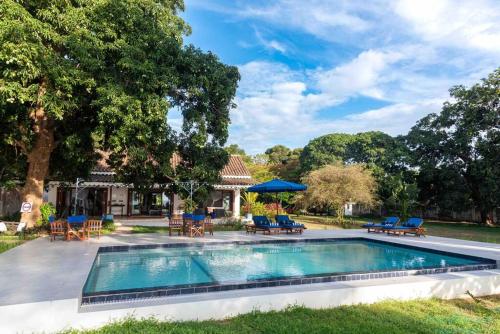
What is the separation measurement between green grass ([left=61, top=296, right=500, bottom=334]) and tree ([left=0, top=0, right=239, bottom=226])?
801 cm

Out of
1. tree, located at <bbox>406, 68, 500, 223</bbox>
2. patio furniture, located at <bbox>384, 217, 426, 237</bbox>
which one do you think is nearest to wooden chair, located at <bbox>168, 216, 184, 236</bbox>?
patio furniture, located at <bbox>384, 217, 426, 237</bbox>

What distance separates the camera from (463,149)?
31.1 m

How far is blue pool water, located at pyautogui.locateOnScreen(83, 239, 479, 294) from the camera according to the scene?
8.77 metres

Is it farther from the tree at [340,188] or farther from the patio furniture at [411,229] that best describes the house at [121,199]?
the patio furniture at [411,229]

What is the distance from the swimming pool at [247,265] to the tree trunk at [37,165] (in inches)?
229

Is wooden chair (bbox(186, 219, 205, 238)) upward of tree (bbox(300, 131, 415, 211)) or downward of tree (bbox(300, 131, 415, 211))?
downward

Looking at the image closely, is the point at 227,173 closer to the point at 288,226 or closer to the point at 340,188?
the point at 340,188

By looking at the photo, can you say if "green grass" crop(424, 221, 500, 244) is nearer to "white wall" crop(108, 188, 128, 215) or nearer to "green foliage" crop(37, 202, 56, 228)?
"green foliage" crop(37, 202, 56, 228)

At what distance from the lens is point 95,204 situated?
2570 centimetres

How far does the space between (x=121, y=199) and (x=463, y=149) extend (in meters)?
29.5

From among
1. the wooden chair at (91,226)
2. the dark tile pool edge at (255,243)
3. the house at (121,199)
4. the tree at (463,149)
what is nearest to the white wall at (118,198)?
the house at (121,199)

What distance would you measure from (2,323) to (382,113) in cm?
3151

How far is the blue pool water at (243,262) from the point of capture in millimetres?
8766

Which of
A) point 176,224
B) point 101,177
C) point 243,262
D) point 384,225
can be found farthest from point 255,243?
point 101,177
